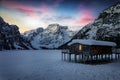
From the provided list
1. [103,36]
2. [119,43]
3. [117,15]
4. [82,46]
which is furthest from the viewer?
[117,15]

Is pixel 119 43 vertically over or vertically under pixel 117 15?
under

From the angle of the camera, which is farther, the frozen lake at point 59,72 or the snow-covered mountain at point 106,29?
the snow-covered mountain at point 106,29

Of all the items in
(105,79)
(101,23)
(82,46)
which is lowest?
(105,79)

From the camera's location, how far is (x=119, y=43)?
419 ft

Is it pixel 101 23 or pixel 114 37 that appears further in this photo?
pixel 101 23

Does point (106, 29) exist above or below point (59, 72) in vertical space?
above

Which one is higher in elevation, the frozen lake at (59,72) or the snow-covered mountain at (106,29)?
the snow-covered mountain at (106,29)

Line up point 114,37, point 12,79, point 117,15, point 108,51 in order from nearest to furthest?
point 12,79, point 108,51, point 114,37, point 117,15

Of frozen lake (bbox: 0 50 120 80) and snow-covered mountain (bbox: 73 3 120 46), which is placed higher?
snow-covered mountain (bbox: 73 3 120 46)

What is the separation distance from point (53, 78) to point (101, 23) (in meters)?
175

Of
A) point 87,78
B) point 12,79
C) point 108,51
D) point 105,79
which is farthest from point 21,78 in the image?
point 108,51

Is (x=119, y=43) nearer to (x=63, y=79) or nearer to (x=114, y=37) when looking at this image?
(x=114, y=37)

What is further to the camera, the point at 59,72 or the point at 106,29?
the point at 106,29

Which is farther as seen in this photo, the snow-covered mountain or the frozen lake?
the snow-covered mountain
